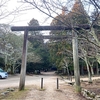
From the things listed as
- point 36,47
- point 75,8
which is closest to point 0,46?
point 36,47

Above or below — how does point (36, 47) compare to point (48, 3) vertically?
above

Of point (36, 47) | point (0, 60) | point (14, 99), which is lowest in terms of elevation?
point (14, 99)

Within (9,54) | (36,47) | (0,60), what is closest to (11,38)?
(9,54)

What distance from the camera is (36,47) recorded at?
105 ft

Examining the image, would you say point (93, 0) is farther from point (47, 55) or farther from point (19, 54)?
point (47, 55)

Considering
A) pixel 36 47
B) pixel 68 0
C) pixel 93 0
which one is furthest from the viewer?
pixel 36 47

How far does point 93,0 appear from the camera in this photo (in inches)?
139

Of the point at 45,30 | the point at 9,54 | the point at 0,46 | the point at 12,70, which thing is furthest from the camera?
the point at 12,70

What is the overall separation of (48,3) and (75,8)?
100 cm

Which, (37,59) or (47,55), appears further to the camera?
(47,55)

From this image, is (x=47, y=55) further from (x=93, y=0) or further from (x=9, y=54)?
(x=93, y=0)

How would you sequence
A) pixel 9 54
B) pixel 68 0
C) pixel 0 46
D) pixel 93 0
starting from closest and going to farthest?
pixel 93 0 < pixel 68 0 < pixel 0 46 < pixel 9 54

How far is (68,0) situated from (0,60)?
A: 2430cm

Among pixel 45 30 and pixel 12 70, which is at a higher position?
pixel 45 30
